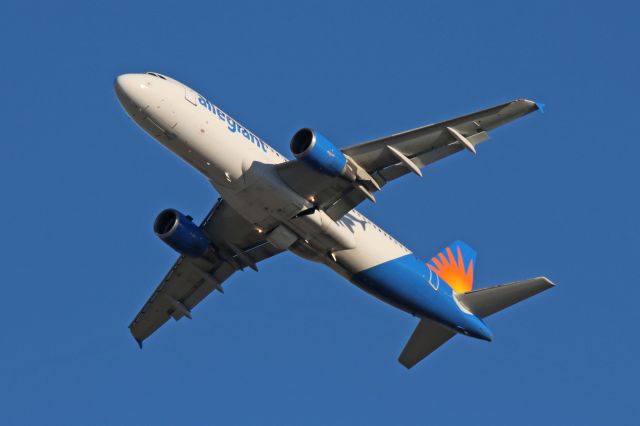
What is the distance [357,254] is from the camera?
4712 cm

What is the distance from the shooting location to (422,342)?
5238cm

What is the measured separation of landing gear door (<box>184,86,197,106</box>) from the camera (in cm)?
4339

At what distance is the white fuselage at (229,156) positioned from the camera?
42.8 metres

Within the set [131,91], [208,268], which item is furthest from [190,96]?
[208,268]

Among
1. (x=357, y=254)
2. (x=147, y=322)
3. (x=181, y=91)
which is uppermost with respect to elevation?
(x=181, y=91)

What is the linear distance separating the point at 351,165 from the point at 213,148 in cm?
542

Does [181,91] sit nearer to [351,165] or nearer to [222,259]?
[351,165]

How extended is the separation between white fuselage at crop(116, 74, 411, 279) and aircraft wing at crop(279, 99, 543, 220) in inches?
28.1

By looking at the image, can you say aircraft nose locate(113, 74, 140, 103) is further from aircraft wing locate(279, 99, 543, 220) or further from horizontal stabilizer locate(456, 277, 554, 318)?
horizontal stabilizer locate(456, 277, 554, 318)

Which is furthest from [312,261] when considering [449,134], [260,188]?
[449,134]

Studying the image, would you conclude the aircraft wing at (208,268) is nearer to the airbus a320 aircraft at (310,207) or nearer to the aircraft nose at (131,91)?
the airbus a320 aircraft at (310,207)

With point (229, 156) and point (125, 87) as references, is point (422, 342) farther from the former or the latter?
point (125, 87)

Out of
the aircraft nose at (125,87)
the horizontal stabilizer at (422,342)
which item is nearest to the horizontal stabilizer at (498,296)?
the horizontal stabilizer at (422,342)

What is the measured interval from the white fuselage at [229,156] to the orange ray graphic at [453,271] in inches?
270
